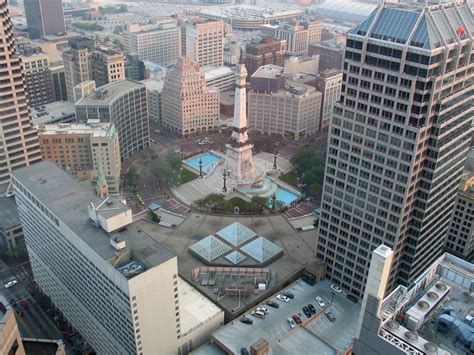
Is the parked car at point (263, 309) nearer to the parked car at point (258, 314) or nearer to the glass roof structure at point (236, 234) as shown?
the parked car at point (258, 314)

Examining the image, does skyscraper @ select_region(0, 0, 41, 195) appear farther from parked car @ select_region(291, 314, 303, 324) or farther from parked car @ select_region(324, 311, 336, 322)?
parked car @ select_region(324, 311, 336, 322)

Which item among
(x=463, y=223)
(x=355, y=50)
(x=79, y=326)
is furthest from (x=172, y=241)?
(x=463, y=223)

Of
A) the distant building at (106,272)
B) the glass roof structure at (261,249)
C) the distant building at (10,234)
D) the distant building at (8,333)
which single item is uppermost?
the distant building at (8,333)

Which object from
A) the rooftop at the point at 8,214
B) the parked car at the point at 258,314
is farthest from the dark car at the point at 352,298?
the rooftop at the point at 8,214

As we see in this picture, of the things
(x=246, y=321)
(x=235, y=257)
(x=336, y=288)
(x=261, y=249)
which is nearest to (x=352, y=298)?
(x=336, y=288)

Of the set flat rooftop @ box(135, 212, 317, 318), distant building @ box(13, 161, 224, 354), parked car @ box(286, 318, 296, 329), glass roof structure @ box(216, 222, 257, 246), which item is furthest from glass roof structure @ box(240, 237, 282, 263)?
parked car @ box(286, 318, 296, 329)

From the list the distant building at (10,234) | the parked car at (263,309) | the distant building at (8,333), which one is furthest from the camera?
the distant building at (10,234)
